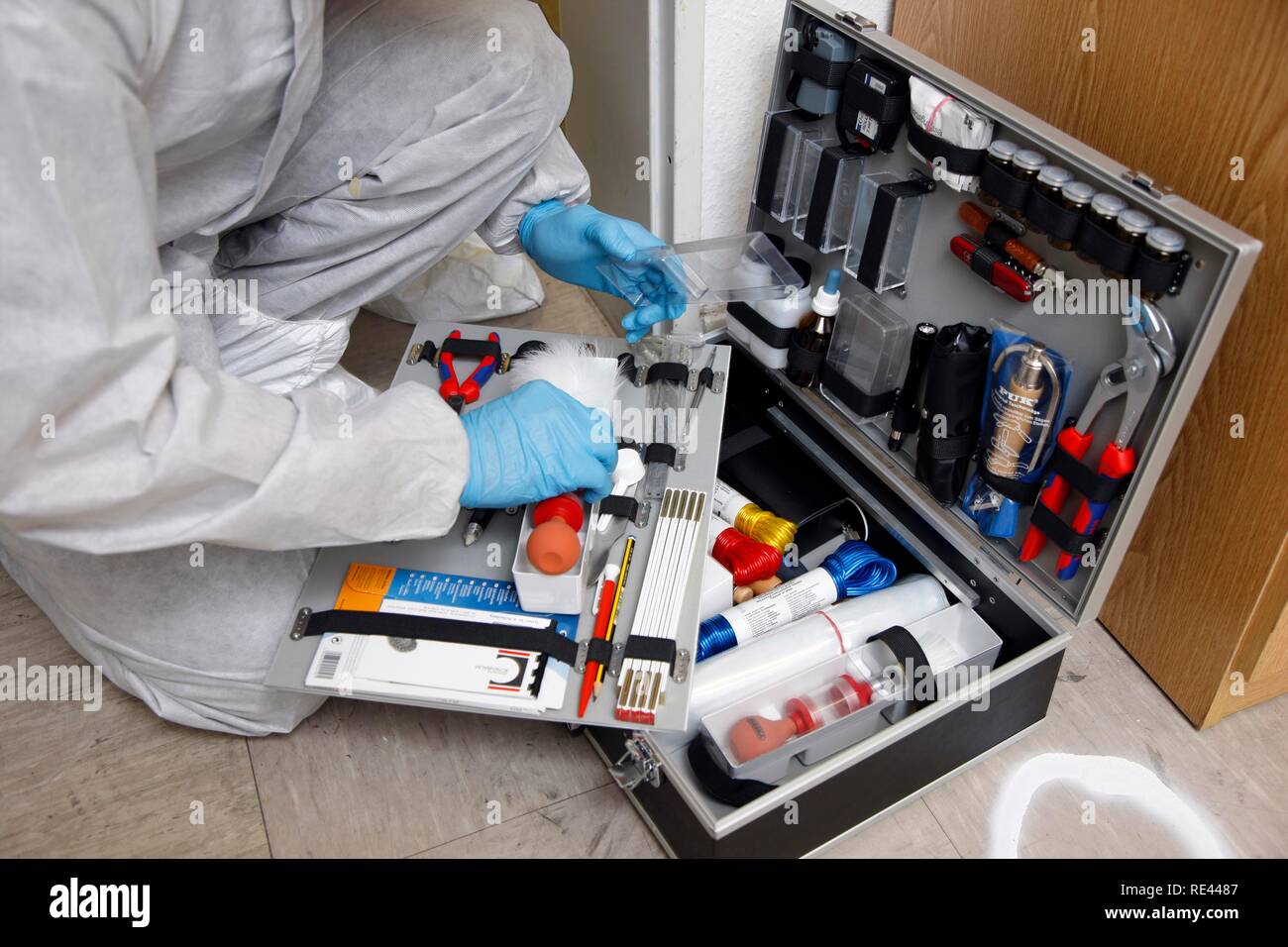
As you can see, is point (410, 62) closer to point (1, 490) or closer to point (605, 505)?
point (605, 505)

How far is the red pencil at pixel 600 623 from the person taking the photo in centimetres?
99

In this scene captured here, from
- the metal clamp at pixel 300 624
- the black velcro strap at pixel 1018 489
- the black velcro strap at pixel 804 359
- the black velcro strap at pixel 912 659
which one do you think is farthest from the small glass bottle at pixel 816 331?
the metal clamp at pixel 300 624

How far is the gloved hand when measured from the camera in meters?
1.30

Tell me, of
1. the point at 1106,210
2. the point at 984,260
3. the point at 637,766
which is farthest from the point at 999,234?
the point at 637,766

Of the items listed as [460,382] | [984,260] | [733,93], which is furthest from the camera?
[733,93]

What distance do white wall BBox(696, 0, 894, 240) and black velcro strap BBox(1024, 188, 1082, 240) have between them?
0.59m

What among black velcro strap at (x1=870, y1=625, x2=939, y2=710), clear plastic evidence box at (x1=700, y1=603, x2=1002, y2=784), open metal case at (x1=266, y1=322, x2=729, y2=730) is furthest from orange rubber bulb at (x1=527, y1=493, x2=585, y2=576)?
black velcro strap at (x1=870, y1=625, x2=939, y2=710)

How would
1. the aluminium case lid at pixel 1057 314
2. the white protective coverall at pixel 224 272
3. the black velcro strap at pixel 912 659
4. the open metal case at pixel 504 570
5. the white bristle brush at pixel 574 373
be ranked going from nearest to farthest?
the white protective coverall at pixel 224 272 → the aluminium case lid at pixel 1057 314 → the open metal case at pixel 504 570 → the black velcro strap at pixel 912 659 → the white bristle brush at pixel 574 373

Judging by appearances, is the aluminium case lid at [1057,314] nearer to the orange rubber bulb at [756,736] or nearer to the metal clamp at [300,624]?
the orange rubber bulb at [756,736]

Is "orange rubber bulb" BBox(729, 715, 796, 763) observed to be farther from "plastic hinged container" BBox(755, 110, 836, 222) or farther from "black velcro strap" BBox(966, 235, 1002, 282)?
"plastic hinged container" BBox(755, 110, 836, 222)

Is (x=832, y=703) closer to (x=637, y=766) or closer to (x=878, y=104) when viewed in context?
(x=637, y=766)

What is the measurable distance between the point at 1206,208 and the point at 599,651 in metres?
0.76

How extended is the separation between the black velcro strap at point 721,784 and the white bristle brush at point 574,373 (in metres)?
0.41

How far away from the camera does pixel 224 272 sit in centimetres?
134
